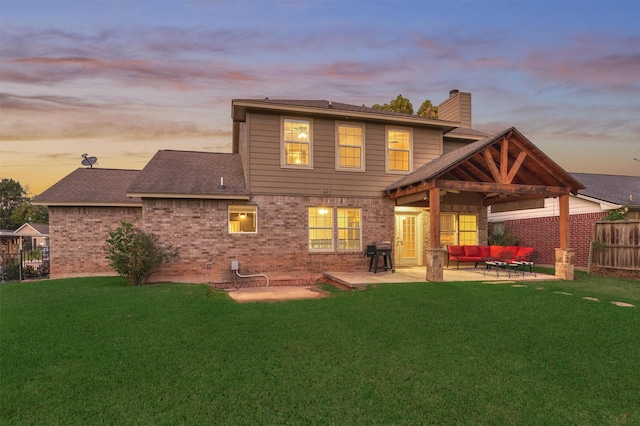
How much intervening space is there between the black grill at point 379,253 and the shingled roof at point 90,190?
9034mm

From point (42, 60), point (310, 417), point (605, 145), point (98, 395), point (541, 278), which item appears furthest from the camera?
point (605, 145)

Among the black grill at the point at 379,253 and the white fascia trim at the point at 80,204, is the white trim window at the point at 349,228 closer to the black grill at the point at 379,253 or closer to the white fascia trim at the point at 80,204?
the black grill at the point at 379,253

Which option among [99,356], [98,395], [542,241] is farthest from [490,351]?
[542,241]

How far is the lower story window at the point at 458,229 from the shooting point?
48.2 feet

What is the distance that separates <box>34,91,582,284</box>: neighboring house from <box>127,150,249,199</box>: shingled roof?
6cm

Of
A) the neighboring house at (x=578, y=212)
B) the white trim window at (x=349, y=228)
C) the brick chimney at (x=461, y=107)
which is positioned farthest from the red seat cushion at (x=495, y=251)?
the brick chimney at (x=461, y=107)

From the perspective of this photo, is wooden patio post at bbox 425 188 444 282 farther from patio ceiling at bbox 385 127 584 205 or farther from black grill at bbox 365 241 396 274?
black grill at bbox 365 241 396 274

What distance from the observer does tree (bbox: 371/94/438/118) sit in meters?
25.6

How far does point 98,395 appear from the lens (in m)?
3.54

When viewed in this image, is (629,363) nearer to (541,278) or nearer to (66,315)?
(541,278)

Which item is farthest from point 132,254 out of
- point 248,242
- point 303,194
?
point 303,194

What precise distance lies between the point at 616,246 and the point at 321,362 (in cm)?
1304

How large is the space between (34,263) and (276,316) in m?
15.7

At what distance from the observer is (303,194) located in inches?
495
